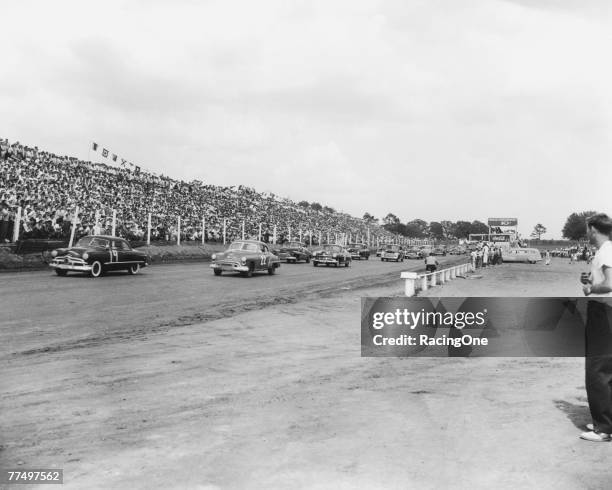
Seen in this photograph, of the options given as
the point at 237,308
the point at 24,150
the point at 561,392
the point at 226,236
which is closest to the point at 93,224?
the point at 24,150

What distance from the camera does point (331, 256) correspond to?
112ft

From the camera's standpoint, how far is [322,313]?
12.5 meters

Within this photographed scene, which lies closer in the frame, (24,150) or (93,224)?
(93,224)

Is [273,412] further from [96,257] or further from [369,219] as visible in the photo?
[369,219]

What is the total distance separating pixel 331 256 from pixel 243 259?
12.5 meters

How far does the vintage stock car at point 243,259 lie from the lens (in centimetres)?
2228

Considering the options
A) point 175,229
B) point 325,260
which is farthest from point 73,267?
point 325,260

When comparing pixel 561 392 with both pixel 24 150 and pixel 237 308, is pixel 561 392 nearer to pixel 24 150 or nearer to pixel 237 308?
pixel 237 308

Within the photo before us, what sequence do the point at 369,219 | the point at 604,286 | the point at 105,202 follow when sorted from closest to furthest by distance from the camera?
1. the point at 604,286
2. the point at 105,202
3. the point at 369,219

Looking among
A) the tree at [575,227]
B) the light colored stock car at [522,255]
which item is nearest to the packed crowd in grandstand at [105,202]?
the light colored stock car at [522,255]

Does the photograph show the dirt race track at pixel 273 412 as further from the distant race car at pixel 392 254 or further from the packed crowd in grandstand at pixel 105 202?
the distant race car at pixel 392 254

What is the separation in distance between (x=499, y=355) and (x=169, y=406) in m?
4.80

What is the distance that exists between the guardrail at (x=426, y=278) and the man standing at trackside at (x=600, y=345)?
8816 mm

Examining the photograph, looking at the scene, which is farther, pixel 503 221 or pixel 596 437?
pixel 503 221
